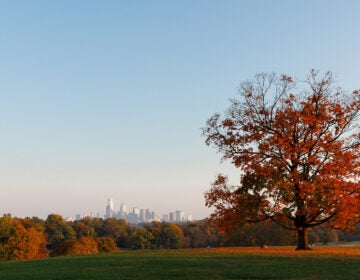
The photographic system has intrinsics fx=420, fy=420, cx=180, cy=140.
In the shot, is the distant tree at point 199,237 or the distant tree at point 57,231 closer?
the distant tree at point 57,231

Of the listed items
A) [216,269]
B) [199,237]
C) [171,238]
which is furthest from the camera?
[199,237]

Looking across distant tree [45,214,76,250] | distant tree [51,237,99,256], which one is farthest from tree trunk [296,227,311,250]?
distant tree [45,214,76,250]

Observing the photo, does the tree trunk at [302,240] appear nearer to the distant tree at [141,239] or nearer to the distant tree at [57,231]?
the distant tree at [141,239]

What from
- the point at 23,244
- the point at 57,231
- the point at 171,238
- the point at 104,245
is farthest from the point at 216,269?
the point at 57,231

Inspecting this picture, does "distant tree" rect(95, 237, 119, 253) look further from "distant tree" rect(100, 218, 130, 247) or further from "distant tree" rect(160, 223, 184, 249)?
"distant tree" rect(100, 218, 130, 247)

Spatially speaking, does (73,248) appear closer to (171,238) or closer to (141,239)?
(141,239)

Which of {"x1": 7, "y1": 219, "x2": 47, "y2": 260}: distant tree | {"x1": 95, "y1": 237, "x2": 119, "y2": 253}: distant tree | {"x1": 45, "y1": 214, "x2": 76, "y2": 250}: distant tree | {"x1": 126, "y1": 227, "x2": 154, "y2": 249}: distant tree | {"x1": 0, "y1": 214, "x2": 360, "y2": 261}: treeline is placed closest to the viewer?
{"x1": 95, "y1": 237, "x2": 119, "y2": 253}: distant tree

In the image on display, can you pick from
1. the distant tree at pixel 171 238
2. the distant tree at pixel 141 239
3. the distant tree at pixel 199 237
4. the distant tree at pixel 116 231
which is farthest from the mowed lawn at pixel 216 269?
the distant tree at pixel 116 231

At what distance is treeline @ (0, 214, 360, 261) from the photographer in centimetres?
8444

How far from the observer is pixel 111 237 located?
12925 cm

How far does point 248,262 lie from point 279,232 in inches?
2711

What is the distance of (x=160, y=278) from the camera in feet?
57.1

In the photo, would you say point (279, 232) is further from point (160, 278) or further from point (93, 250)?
point (160, 278)

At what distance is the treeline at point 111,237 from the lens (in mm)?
84444
